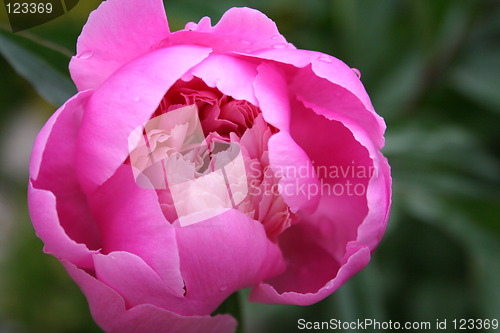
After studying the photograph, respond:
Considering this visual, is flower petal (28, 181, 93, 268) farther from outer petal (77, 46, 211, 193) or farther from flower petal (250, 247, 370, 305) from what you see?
flower petal (250, 247, 370, 305)

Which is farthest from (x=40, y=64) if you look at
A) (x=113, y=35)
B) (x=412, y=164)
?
(x=412, y=164)

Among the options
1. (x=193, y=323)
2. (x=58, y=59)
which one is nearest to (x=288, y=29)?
(x=58, y=59)

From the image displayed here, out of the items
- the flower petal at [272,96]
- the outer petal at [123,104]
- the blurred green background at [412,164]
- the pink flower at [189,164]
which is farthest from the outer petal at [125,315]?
the blurred green background at [412,164]

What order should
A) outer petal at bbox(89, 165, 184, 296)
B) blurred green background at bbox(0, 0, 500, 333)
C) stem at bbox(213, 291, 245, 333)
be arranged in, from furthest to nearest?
1. blurred green background at bbox(0, 0, 500, 333)
2. stem at bbox(213, 291, 245, 333)
3. outer petal at bbox(89, 165, 184, 296)

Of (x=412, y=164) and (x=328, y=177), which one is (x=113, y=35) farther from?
(x=412, y=164)

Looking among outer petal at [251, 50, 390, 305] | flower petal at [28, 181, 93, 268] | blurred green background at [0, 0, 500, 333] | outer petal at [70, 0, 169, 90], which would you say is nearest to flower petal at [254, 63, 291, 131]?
outer petal at [251, 50, 390, 305]

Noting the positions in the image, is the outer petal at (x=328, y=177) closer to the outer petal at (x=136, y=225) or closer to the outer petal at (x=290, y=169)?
the outer petal at (x=290, y=169)

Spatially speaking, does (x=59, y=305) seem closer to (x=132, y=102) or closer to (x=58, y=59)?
(x=58, y=59)
